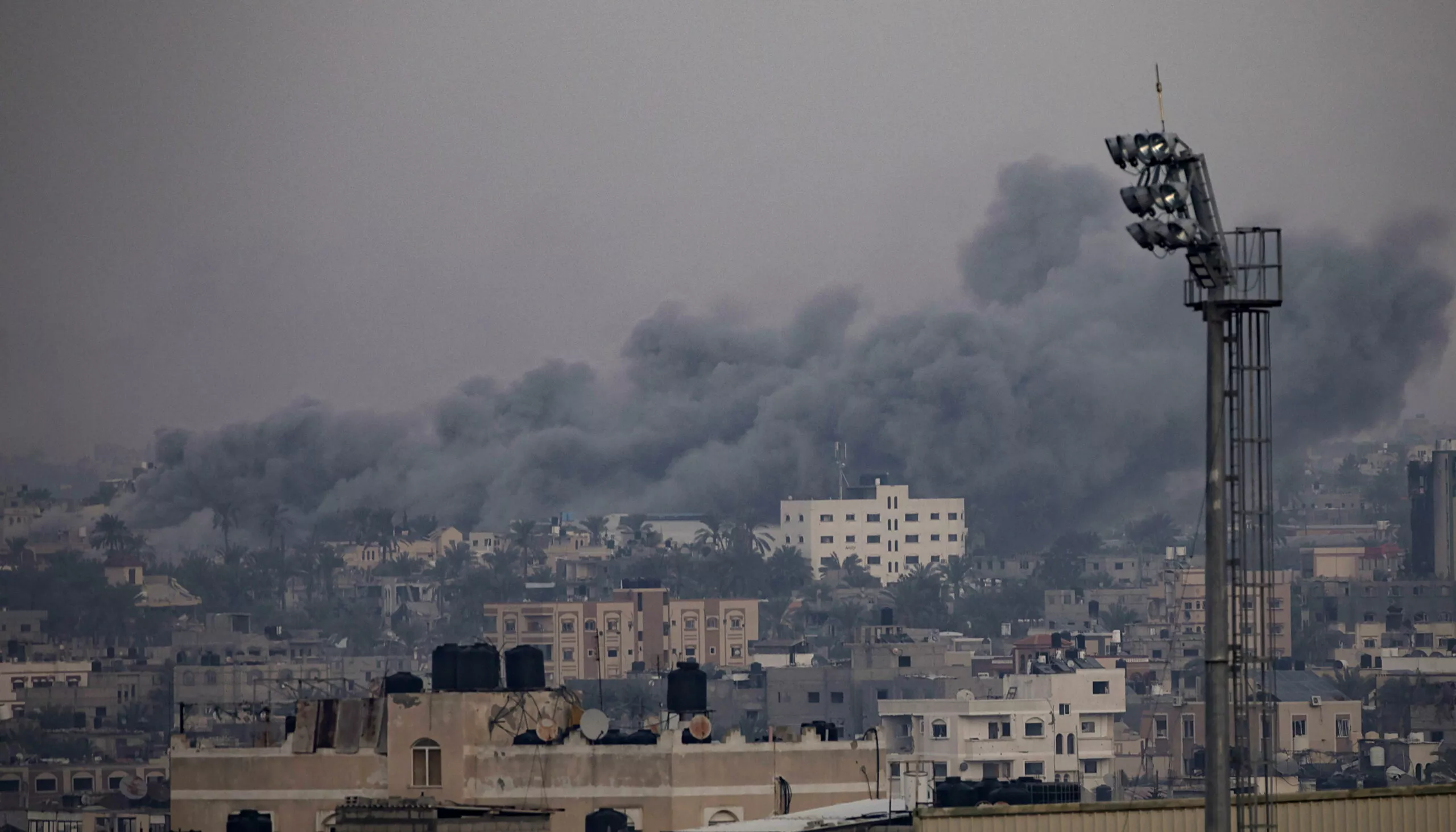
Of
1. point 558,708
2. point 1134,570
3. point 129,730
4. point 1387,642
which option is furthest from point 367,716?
point 1134,570

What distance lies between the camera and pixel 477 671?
41.4m

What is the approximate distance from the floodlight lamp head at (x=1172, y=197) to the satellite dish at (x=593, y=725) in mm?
20138

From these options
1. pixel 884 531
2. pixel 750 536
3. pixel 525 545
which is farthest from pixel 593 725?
pixel 750 536

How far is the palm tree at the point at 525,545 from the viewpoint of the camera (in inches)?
7402

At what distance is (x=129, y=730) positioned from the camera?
11194 cm

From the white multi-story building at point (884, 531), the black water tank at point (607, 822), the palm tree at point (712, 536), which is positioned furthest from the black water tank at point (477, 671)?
the palm tree at point (712, 536)

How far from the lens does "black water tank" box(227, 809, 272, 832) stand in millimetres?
38781

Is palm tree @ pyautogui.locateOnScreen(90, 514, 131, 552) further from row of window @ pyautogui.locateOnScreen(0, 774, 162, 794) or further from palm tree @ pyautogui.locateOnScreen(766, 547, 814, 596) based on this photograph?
row of window @ pyautogui.locateOnScreen(0, 774, 162, 794)

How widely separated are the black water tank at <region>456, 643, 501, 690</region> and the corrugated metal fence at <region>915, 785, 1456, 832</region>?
1647cm

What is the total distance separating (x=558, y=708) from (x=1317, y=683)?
62002mm

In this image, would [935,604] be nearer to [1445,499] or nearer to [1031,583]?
[1031,583]

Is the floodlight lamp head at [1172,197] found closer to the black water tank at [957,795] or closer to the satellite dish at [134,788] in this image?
the black water tank at [957,795]

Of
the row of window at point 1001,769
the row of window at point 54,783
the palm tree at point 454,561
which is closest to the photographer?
the row of window at point 1001,769

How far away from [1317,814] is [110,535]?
16777 cm
